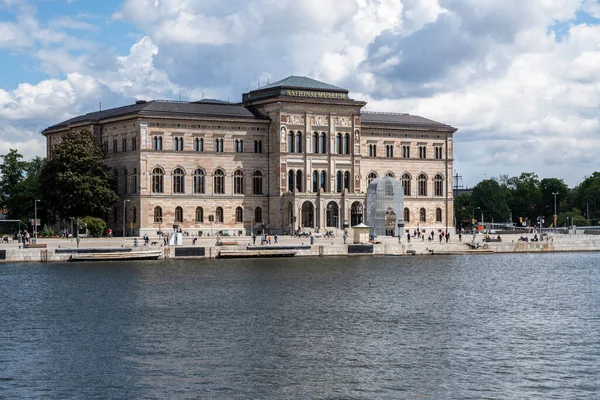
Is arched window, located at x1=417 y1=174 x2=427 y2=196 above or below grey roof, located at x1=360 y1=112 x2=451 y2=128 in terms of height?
below

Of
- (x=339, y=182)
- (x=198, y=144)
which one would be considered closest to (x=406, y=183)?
(x=339, y=182)

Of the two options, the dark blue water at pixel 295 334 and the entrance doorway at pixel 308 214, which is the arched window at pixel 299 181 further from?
the dark blue water at pixel 295 334

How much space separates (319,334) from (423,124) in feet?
333

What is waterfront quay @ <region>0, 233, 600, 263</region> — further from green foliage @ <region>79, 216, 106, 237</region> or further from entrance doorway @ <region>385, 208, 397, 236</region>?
entrance doorway @ <region>385, 208, 397, 236</region>

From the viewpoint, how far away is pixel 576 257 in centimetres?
12325

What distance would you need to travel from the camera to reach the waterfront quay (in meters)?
106

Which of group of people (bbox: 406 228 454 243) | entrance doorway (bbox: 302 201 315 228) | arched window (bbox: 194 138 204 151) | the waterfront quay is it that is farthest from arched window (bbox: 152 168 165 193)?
group of people (bbox: 406 228 454 243)

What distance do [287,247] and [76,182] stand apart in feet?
98.7

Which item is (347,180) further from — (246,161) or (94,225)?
(94,225)

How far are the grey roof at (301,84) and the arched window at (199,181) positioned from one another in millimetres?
15341

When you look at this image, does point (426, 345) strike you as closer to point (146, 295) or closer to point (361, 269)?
point (146, 295)

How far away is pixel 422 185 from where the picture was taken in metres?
157

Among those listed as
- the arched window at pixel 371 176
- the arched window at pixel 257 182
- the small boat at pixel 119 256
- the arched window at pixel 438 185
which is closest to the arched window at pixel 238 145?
the arched window at pixel 257 182

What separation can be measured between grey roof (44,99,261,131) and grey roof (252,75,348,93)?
516 centimetres
